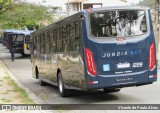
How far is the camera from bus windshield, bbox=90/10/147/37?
12.4 m

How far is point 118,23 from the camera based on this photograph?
12609mm

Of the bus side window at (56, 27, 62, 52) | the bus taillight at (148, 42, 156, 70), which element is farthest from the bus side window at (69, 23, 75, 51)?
the bus taillight at (148, 42, 156, 70)

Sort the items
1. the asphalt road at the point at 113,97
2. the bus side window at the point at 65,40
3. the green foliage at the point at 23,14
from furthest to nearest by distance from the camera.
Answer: the green foliage at the point at 23,14
the bus side window at the point at 65,40
the asphalt road at the point at 113,97

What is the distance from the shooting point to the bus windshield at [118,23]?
12.4 metres

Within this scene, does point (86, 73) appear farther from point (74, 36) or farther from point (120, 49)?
point (74, 36)

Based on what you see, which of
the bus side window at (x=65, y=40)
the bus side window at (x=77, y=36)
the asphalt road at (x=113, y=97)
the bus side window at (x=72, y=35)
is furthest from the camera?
the bus side window at (x=65, y=40)

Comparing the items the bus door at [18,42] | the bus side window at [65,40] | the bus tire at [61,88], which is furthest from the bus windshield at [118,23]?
the bus door at [18,42]

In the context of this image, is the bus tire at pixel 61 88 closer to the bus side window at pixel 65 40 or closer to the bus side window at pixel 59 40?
the bus side window at pixel 59 40

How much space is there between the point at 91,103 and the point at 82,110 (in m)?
1.24

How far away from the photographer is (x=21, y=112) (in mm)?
10953

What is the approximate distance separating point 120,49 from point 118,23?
77 centimetres

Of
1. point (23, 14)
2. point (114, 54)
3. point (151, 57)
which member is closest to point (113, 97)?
point (151, 57)

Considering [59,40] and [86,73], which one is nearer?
[86,73]

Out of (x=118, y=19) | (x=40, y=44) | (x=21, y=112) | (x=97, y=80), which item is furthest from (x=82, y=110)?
(x=40, y=44)
